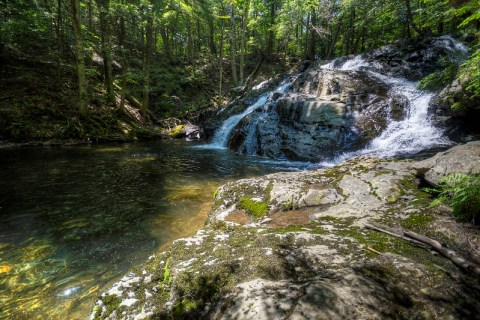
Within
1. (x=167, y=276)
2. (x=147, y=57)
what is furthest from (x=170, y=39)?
(x=167, y=276)

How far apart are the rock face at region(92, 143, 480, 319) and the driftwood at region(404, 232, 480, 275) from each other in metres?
0.06

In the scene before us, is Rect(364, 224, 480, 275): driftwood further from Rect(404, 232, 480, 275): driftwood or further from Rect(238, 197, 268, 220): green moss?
Rect(238, 197, 268, 220): green moss

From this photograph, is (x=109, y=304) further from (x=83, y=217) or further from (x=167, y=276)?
(x=83, y=217)

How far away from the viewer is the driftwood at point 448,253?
1899mm

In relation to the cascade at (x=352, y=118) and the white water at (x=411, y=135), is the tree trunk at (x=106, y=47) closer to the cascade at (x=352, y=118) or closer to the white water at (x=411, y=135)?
the cascade at (x=352, y=118)

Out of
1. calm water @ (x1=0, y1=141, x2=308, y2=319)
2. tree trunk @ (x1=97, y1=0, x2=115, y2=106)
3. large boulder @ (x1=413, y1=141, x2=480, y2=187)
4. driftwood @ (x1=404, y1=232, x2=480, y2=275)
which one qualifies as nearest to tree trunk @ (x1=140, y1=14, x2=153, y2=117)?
tree trunk @ (x1=97, y1=0, x2=115, y2=106)

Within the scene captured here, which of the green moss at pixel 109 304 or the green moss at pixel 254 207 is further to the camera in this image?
the green moss at pixel 254 207

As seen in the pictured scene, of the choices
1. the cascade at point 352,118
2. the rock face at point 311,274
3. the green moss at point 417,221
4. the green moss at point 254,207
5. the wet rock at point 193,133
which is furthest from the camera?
the wet rock at point 193,133

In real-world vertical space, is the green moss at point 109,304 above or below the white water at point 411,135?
below

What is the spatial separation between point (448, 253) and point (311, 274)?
1.21 metres

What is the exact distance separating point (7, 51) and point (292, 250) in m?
19.4

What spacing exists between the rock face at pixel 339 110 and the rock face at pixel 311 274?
21.5 feet

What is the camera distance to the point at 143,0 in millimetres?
9836

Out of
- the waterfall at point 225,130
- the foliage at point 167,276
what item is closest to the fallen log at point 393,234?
the foliage at point 167,276
